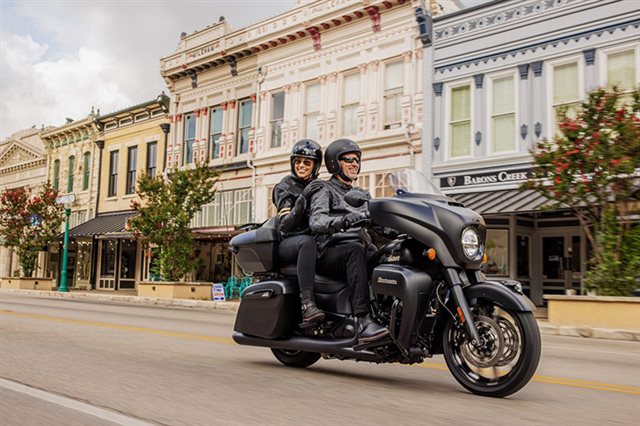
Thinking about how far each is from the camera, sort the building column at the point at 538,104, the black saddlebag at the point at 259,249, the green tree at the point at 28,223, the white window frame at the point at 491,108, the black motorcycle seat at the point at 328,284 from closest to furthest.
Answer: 1. the black motorcycle seat at the point at 328,284
2. the black saddlebag at the point at 259,249
3. the building column at the point at 538,104
4. the white window frame at the point at 491,108
5. the green tree at the point at 28,223

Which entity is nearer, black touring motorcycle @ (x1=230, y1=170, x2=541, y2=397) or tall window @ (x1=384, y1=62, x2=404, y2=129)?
black touring motorcycle @ (x1=230, y1=170, x2=541, y2=397)

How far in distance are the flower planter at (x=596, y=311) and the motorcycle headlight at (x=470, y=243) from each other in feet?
28.4

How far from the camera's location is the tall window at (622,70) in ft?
53.7

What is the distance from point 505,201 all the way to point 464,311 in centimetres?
1394

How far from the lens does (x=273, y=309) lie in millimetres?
5414

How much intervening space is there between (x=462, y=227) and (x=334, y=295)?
128 centimetres

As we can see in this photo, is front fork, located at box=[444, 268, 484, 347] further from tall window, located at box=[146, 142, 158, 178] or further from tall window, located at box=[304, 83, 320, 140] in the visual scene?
tall window, located at box=[146, 142, 158, 178]

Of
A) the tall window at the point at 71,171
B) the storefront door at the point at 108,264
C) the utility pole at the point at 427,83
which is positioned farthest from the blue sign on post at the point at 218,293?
the tall window at the point at 71,171

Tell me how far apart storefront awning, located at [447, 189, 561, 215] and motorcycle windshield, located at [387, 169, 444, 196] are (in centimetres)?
1169

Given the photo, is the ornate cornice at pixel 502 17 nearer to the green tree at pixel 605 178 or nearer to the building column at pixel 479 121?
the building column at pixel 479 121

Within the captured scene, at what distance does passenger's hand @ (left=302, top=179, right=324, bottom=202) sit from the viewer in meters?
5.17

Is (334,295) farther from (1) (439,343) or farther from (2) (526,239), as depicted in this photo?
(2) (526,239)

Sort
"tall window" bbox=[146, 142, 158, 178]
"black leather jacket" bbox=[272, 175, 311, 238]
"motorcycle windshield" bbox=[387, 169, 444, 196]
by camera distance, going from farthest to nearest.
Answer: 1. "tall window" bbox=[146, 142, 158, 178]
2. "black leather jacket" bbox=[272, 175, 311, 238]
3. "motorcycle windshield" bbox=[387, 169, 444, 196]

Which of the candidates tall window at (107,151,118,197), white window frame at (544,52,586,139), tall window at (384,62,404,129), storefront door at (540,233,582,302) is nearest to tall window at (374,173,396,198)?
tall window at (384,62,404,129)
